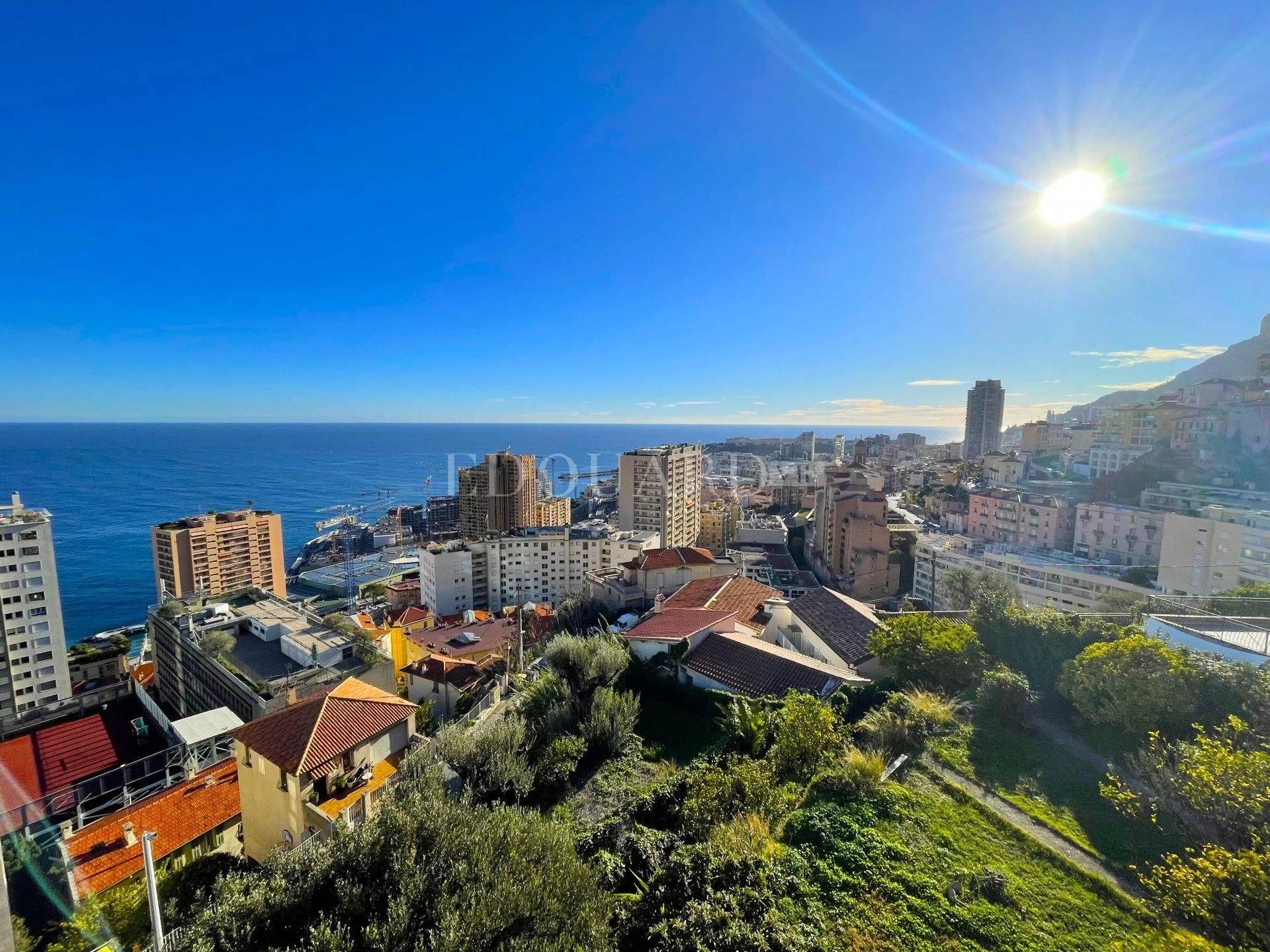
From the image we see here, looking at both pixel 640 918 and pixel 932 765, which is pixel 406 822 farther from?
pixel 932 765

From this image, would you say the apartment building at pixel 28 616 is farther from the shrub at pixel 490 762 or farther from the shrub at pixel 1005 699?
the shrub at pixel 1005 699

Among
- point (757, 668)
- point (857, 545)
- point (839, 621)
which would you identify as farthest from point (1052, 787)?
point (857, 545)

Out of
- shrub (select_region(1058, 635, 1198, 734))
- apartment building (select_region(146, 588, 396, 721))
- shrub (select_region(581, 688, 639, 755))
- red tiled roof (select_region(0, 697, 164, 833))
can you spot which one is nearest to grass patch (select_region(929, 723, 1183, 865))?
shrub (select_region(1058, 635, 1198, 734))

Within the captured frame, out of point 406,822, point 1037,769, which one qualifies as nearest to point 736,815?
point 406,822

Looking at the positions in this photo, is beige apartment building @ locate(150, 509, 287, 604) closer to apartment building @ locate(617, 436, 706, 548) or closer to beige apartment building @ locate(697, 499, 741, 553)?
apartment building @ locate(617, 436, 706, 548)

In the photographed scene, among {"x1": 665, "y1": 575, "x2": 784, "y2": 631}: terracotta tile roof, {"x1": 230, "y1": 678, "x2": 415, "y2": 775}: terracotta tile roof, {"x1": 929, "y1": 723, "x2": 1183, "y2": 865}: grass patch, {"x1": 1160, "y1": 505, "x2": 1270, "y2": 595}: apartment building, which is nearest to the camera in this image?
{"x1": 929, "y1": 723, "x2": 1183, "y2": 865}: grass patch

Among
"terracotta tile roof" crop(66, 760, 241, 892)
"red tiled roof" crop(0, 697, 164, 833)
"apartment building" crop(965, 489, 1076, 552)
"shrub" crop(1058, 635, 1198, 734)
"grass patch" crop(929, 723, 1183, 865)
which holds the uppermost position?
"shrub" crop(1058, 635, 1198, 734)

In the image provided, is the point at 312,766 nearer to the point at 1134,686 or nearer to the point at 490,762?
the point at 490,762

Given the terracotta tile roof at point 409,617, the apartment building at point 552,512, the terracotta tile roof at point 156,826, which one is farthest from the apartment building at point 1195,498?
the apartment building at point 552,512
